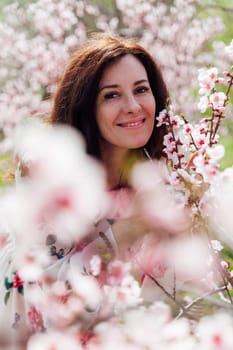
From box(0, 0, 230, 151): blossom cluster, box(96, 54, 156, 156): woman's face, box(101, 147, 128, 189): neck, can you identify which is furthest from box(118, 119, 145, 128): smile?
box(0, 0, 230, 151): blossom cluster

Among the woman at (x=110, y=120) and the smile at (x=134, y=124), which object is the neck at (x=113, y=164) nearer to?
the woman at (x=110, y=120)

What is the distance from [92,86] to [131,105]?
6.0 inches

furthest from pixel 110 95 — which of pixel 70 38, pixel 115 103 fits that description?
pixel 70 38

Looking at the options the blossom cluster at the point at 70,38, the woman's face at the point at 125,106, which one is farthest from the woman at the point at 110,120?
the blossom cluster at the point at 70,38

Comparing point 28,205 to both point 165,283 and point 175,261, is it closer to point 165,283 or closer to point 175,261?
point 175,261

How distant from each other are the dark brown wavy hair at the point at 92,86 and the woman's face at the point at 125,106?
26 mm

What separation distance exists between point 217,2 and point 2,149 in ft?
5.49

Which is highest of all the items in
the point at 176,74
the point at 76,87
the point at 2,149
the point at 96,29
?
the point at 76,87

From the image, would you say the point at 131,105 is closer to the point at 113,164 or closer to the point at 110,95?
the point at 110,95

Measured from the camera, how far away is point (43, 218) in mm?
974

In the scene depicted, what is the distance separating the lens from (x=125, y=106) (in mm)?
1537

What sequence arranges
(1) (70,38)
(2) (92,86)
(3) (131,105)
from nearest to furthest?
(3) (131,105) < (2) (92,86) < (1) (70,38)

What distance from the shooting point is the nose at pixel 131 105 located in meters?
1.52

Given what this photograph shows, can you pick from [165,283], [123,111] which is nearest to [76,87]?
[123,111]
